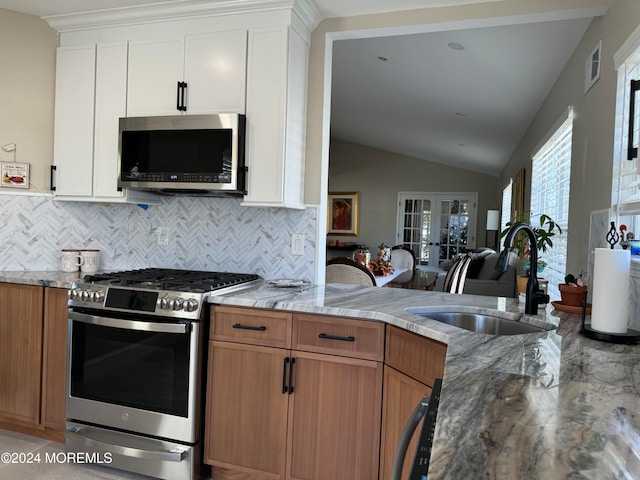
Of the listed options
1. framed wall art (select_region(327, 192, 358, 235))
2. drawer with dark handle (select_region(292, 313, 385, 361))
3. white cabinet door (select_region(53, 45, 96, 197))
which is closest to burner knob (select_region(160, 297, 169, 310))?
drawer with dark handle (select_region(292, 313, 385, 361))

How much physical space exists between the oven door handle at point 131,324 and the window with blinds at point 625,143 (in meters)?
1.93

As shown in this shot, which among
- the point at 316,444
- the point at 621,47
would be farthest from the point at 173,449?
the point at 621,47

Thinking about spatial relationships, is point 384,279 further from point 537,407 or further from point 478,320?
point 537,407

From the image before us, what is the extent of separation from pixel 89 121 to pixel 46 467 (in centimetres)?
190

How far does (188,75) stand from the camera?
8.60ft

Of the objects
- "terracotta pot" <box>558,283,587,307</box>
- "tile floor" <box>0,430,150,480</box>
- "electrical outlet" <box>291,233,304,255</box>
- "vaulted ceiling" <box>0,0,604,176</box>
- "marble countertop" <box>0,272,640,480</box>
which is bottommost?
"tile floor" <box>0,430,150,480</box>

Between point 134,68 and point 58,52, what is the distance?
556mm

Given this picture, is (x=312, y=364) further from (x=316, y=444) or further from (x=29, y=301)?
(x=29, y=301)

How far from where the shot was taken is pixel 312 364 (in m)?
2.11

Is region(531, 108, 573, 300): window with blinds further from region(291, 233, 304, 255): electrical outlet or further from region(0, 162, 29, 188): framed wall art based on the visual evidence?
region(0, 162, 29, 188): framed wall art

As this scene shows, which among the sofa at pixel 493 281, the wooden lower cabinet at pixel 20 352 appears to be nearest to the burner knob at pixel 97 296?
the wooden lower cabinet at pixel 20 352

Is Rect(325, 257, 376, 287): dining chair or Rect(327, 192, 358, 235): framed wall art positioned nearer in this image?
Rect(325, 257, 376, 287): dining chair

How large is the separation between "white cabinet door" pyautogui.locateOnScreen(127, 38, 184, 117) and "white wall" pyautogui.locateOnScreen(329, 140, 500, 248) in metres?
7.79

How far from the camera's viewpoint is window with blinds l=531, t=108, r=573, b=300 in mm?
3104
